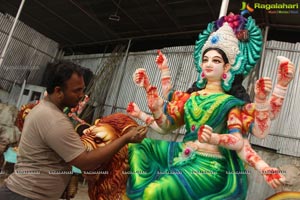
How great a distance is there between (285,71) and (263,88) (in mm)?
127

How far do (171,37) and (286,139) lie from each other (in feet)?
10.1

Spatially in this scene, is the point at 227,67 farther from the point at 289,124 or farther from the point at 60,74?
the point at 289,124

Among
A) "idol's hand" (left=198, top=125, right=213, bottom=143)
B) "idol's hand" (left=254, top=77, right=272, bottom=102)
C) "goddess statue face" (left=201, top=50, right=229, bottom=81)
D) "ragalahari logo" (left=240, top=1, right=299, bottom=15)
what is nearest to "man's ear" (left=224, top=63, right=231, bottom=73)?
"goddess statue face" (left=201, top=50, right=229, bottom=81)

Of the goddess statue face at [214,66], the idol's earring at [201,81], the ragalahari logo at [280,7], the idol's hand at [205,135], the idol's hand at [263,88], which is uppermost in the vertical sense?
the ragalahari logo at [280,7]

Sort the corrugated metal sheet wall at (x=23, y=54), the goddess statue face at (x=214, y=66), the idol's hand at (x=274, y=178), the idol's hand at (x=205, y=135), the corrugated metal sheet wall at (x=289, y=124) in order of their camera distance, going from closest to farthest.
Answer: the idol's hand at (x=274, y=178) → the idol's hand at (x=205, y=135) → the goddess statue face at (x=214, y=66) → the corrugated metal sheet wall at (x=289, y=124) → the corrugated metal sheet wall at (x=23, y=54)

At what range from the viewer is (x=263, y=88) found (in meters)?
1.47

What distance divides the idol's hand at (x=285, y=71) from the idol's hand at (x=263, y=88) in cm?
6

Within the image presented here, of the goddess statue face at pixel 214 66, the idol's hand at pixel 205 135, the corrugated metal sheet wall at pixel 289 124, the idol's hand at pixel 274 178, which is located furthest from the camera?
the corrugated metal sheet wall at pixel 289 124

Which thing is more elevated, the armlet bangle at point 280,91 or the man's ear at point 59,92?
the armlet bangle at point 280,91

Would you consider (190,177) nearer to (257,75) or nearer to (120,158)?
(120,158)

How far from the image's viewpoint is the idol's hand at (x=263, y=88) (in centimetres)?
146

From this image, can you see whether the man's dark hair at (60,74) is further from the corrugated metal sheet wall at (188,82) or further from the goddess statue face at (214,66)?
the corrugated metal sheet wall at (188,82)

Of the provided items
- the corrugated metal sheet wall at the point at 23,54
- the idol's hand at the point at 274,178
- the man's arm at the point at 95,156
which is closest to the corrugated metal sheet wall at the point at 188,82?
the corrugated metal sheet wall at the point at 23,54

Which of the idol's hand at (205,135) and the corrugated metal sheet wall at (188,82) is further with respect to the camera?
the corrugated metal sheet wall at (188,82)
